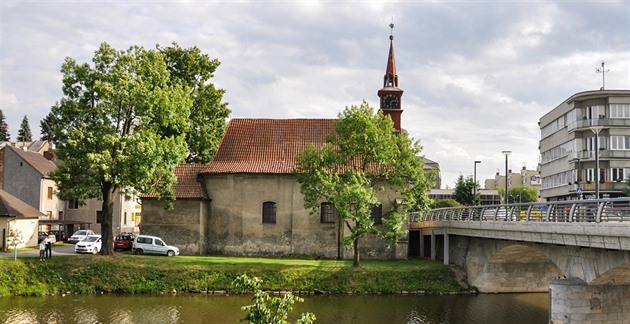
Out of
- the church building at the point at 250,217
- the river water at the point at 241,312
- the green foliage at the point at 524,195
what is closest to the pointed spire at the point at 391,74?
the church building at the point at 250,217

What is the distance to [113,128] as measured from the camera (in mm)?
39438

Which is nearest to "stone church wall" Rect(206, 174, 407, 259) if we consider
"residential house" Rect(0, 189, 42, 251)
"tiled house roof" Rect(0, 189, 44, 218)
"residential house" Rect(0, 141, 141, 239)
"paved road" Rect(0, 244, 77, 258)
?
"paved road" Rect(0, 244, 77, 258)

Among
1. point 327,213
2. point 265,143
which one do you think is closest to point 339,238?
point 327,213

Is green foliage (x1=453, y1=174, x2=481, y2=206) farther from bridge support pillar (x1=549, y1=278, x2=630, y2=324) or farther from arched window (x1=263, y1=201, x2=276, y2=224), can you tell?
bridge support pillar (x1=549, y1=278, x2=630, y2=324)

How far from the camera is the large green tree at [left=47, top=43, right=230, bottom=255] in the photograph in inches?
1496

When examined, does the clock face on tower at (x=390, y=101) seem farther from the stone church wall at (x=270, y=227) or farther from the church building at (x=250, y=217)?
the stone church wall at (x=270, y=227)

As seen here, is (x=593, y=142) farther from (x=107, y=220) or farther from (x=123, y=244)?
(x=107, y=220)

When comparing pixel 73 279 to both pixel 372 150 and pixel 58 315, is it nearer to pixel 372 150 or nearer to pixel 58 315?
pixel 58 315

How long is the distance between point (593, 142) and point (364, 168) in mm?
30210

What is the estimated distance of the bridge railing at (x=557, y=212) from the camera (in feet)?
70.0

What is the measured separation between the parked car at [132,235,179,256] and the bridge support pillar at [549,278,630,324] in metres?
26.9

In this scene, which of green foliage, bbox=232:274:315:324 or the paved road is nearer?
green foliage, bbox=232:274:315:324

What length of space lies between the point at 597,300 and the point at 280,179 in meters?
26.3

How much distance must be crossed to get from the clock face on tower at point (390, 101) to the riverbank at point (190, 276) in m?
18.8
